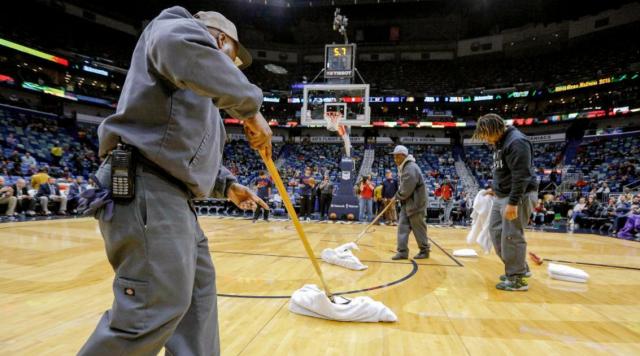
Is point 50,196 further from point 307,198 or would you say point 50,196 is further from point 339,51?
point 339,51

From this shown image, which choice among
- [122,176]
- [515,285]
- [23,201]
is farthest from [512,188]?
[23,201]

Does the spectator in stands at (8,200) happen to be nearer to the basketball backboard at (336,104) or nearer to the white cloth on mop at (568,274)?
the basketball backboard at (336,104)

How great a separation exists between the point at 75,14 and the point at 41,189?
23.2 m

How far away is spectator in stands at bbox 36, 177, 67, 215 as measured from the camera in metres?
11.0

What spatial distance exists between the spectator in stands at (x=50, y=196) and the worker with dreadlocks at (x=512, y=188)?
13004mm

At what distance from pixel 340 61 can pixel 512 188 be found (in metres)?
12.6

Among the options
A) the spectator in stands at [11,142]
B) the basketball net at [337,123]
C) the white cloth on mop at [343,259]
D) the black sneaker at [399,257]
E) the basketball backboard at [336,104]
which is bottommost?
the black sneaker at [399,257]

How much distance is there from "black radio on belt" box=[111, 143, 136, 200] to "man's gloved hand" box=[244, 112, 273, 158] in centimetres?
44

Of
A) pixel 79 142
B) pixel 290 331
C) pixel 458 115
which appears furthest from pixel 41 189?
pixel 458 115

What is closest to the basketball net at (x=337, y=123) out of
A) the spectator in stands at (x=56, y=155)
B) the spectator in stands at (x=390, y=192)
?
the spectator in stands at (x=390, y=192)

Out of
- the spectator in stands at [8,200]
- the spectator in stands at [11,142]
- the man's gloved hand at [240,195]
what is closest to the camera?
the man's gloved hand at [240,195]

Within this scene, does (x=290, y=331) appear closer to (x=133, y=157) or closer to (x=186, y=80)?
(x=133, y=157)

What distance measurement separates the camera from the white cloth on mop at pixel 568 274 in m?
4.51

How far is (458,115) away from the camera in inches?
1341
